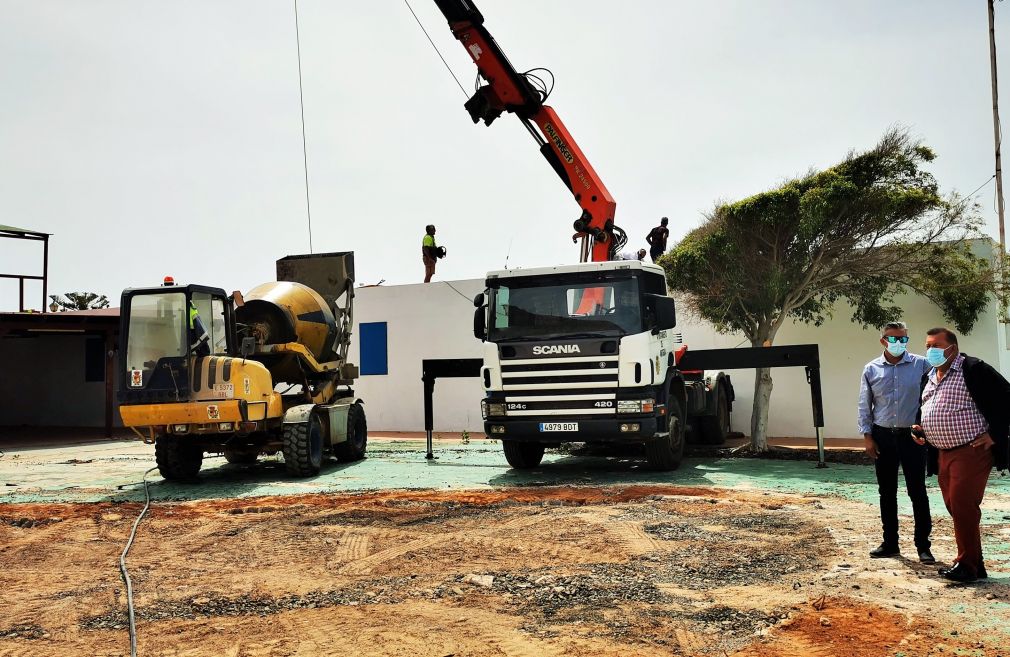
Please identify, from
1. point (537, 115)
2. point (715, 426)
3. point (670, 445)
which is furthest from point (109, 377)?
point (670, 445)

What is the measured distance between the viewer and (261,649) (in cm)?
512

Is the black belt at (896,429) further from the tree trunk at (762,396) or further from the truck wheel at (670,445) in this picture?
the tree trunk at (762,396)

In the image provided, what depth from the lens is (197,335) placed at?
479 inches

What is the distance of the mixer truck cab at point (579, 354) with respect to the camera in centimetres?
1177

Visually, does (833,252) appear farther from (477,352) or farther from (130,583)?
(130,583)

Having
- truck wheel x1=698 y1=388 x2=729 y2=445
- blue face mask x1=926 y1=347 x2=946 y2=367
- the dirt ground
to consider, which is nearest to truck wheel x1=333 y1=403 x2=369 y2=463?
the dirt ground

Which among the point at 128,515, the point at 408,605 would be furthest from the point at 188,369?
the point at 408,605

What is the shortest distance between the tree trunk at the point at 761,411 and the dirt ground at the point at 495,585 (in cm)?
570

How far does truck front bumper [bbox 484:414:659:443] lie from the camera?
11.8 meters

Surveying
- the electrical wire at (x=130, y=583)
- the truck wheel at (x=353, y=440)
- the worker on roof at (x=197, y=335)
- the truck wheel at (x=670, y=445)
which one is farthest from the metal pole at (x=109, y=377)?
the truck wheel at (x=670, y=445)

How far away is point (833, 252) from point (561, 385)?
19.0 ft

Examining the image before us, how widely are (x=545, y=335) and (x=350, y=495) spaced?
10.6 ft

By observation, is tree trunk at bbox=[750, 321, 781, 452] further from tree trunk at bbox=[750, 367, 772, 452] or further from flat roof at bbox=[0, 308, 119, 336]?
flat roof at bbox=[0, 308, 119, 336]

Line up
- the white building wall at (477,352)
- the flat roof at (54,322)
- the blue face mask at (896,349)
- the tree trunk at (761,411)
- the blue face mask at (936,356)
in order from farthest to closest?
the flat roof at (54,322) < the white building wall at (477,352) < the tree trunk at (761,411) < the blue face mask at (896,349) < the blue face mask at (936,356)
